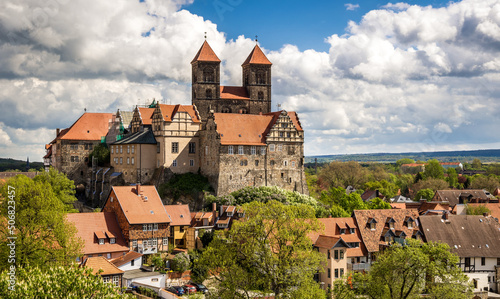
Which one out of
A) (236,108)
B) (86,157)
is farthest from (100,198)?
(236,108)

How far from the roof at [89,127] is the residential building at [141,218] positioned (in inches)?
1068

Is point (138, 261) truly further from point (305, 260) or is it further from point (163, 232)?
point (305, 260)

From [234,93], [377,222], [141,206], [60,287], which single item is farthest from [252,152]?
[60,287]

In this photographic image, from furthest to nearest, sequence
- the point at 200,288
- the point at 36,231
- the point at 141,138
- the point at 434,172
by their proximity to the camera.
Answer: the point at 434,172 → the point at 141,138 → the point at 200,288 → the point at 36,231

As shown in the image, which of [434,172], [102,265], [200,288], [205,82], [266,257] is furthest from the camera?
[434,172]

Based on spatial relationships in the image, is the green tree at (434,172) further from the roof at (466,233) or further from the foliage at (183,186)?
the foliage at (183,186)

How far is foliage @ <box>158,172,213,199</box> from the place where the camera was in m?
72.6

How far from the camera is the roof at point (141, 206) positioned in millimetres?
57625

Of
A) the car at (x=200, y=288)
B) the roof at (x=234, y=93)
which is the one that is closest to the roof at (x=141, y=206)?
the car at (x=200, y=288)

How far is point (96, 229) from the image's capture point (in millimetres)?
55031

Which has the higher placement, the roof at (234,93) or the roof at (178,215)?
the roof at (234,93)

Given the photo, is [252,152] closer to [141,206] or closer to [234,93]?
[234,93]

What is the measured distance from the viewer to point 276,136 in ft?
252

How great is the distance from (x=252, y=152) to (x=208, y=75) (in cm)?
1619
